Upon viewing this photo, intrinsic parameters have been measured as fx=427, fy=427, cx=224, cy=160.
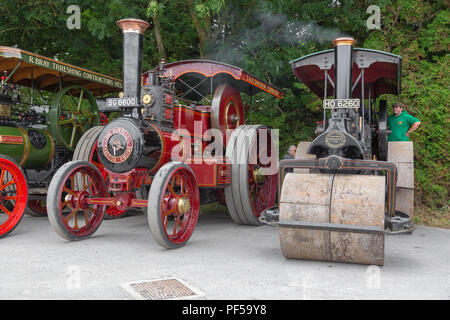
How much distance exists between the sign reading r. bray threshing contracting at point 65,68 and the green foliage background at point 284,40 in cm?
90

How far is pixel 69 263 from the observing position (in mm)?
3477

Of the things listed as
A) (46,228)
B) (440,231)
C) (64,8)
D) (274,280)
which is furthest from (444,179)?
(64,8)

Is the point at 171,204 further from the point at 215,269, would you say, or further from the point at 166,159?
the point at 215,269

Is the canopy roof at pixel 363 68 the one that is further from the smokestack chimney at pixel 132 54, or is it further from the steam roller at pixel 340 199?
the smokestack chimney at pixel 132 54

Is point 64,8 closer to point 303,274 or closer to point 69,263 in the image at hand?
point 69,263

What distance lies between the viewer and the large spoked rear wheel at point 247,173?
5.23 meters

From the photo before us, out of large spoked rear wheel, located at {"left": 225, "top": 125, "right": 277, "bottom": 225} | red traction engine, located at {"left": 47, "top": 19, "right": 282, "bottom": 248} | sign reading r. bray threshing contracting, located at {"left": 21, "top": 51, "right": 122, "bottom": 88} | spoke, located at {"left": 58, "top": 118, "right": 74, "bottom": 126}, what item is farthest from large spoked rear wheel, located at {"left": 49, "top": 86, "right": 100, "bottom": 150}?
large spoked rear wheel, located at {"left": 225, "top": 125, "right": 277, "bottom": 225}

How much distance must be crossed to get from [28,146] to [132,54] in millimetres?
2031

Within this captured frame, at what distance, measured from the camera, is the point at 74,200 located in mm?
4324

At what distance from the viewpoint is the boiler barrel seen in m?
5.05

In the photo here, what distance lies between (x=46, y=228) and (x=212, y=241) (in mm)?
2136

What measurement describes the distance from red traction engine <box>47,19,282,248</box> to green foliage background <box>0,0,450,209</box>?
1015 millimetres

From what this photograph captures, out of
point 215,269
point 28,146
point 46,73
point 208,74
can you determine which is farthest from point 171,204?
point 46,73

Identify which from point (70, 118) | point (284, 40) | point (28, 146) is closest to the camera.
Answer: point (28, 146)
